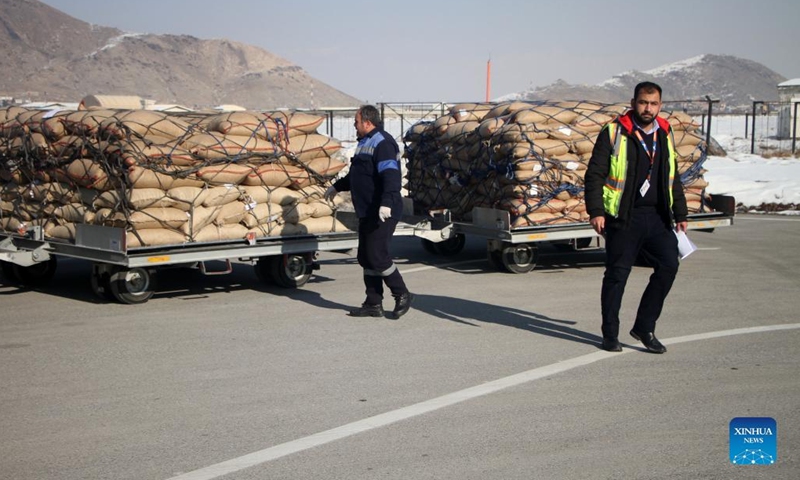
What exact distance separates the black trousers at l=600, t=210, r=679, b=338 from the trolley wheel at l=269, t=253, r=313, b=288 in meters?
4.23

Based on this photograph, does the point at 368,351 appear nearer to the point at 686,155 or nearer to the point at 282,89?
the point at 686,155

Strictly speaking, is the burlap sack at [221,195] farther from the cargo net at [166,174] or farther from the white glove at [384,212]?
the white glove at [384,212]

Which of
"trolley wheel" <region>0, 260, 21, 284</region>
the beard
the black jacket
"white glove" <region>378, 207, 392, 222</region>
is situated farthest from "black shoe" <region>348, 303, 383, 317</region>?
"trolley wheel" <region>0, 260, 21, 284</region>

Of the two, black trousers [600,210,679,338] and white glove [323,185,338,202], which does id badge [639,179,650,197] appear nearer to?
black trousers [600,210,679,338]

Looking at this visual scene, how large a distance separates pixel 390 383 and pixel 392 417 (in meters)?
0.84

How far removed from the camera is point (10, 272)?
457 inches

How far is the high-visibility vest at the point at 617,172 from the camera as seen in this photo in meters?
7.81

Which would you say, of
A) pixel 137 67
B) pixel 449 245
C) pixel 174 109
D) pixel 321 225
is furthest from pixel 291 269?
pixel 137 67

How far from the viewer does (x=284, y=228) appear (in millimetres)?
11031

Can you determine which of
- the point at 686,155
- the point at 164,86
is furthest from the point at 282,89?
the point at 686,155

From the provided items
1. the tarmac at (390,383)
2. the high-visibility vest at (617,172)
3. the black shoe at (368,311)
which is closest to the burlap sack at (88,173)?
the tarmac at (390,383)

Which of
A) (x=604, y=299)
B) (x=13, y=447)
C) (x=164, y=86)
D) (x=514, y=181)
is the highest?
(x=164, y=86)

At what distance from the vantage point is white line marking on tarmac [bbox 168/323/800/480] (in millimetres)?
5391

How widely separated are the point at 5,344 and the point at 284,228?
3.47 metres
